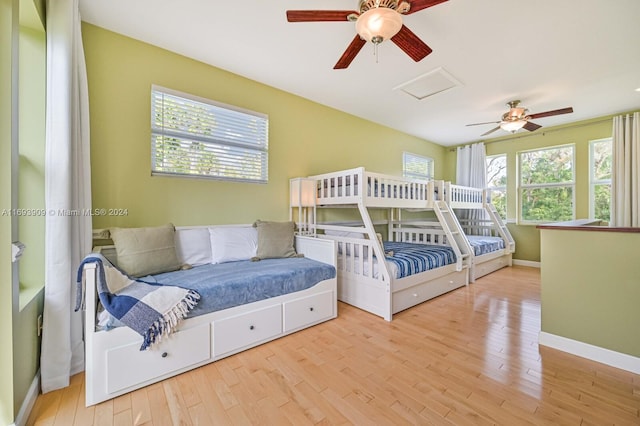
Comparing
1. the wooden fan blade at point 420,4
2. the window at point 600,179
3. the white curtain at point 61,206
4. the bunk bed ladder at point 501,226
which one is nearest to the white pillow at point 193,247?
the white curtain at point 61,206

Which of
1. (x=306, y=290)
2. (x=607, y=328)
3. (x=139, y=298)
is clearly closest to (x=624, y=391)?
(x=607, y=328)

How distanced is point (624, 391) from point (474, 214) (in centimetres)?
432

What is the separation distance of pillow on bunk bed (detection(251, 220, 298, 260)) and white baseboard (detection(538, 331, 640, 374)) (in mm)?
2321

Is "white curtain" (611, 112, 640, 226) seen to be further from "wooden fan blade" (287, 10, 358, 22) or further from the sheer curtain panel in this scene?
"wooden fan blade" (287, 10, 358, 22)

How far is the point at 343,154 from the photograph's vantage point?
13.1 ft

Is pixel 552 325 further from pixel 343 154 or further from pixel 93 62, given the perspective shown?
pixel 93 62

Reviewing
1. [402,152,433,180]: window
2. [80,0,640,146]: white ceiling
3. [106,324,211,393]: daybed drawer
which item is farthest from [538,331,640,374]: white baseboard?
[402,152,433,180]: window

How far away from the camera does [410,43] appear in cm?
174

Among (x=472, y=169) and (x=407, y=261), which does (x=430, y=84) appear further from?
(x=472, y=169)

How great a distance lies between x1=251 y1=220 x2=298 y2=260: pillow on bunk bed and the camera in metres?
2.68

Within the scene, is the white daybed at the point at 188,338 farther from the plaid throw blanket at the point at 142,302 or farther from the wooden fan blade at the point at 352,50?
the wooden fan blade at the point at 352,50

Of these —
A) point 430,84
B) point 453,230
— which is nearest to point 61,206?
point 430,84

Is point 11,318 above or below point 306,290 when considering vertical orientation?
above

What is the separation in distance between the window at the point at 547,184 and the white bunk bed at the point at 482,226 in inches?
23.4
